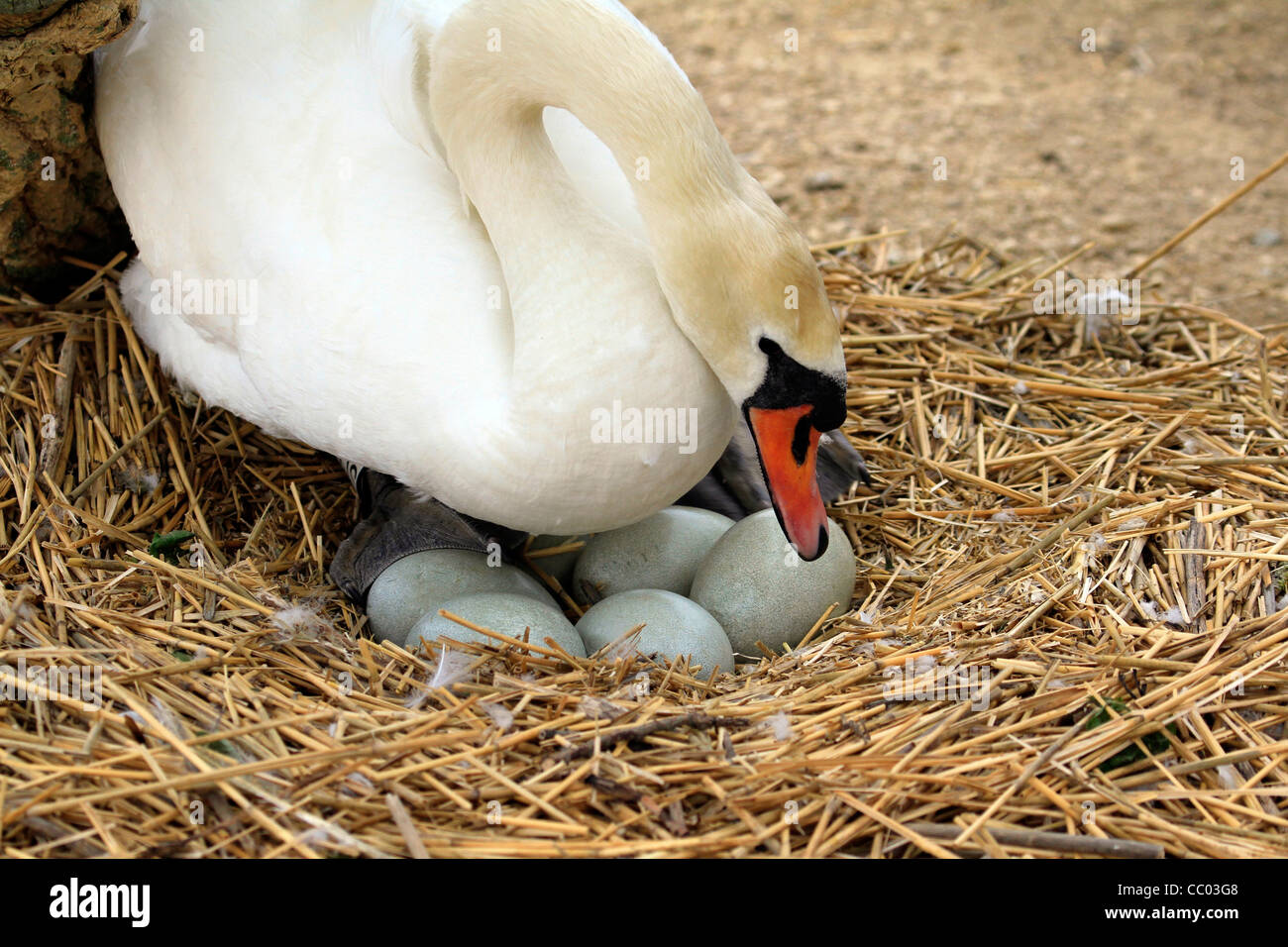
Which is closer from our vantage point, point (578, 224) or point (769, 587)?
point (578, 224)

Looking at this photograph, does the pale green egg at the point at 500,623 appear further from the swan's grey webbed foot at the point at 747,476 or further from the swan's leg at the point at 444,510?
the swan's grey webbed foot at the point at 747,476

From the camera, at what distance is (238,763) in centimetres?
201

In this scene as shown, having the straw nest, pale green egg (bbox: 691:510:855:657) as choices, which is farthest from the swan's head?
the straw nest

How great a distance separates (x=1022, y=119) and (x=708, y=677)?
162 inches

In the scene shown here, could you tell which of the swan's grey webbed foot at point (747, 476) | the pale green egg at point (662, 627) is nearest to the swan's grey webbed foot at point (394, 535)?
the pale green egg at point (662, 627)

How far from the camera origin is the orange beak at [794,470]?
2379 millimetres

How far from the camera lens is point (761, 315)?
7.38 ft

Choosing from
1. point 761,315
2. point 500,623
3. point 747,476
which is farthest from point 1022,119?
point 500,623

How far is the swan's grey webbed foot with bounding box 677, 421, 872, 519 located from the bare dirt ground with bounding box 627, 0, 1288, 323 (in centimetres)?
186

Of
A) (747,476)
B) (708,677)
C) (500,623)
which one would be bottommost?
(708,677)

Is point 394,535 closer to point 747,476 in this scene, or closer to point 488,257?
point 488,257

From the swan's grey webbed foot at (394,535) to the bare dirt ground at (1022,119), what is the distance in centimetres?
245

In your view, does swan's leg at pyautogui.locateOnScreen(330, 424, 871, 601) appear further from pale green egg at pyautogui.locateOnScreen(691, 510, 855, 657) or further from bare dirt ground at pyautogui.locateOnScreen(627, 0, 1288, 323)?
bare dirt ground at pyautogui.locateOnScreen(627, 0, 1288, 323)
